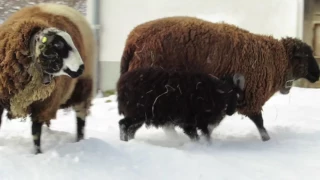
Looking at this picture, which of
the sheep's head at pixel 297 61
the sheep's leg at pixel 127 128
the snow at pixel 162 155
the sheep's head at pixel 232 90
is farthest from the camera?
the sheep's head at pixel 297 61

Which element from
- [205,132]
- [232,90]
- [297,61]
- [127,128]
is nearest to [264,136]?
[232,90]

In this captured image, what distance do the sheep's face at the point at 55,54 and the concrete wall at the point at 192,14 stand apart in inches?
248

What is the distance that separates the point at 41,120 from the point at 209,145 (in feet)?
6.43

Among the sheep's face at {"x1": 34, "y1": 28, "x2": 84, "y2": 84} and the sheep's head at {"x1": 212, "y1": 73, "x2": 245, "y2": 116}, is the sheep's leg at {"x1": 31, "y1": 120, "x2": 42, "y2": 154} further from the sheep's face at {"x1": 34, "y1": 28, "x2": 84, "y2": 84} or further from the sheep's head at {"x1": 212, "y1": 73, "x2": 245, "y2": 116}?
the sheep's head at {"x1": 212, "y1": 73, "x2": 245, "y2": 116}

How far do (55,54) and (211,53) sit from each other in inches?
90.6

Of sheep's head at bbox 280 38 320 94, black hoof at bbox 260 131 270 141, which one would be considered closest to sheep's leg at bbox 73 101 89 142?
black hoof at bbox 260 131 270 141

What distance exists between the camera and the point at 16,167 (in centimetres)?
443

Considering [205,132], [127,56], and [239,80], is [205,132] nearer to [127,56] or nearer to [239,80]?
[239,80]

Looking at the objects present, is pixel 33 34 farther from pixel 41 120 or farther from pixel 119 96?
pixel 119 96

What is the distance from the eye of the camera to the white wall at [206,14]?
1055 cm

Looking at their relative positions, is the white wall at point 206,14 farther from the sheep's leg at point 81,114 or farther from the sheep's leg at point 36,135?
the sheep's leg at point 36,135

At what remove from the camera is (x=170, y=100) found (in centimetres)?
609

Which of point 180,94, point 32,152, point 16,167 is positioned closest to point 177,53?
point 180,94

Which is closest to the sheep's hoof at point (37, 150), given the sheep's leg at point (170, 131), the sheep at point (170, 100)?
the sheep at point (170, 100)
